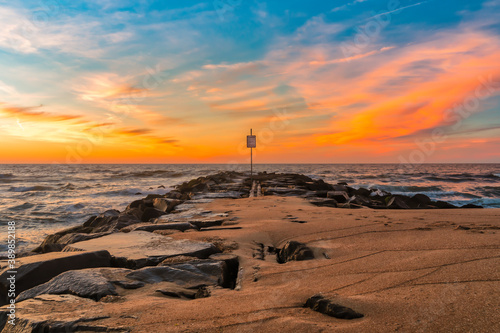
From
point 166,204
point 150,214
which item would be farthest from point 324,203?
point 150,214

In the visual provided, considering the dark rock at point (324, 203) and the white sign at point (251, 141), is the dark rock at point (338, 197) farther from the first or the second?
the white sign at point (251, 141)

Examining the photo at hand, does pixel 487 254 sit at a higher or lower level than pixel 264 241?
higher

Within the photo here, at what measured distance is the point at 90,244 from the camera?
3.93m

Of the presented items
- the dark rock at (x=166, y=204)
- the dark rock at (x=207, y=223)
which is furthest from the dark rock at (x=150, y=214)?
the dark rock at (x=207, y=223)

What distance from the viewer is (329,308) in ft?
6.18

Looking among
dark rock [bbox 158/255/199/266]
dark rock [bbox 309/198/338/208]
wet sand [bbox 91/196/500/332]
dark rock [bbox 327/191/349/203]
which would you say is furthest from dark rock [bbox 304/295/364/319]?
dark rock [bbox 327/191/349/203]

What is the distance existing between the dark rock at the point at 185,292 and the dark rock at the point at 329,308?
83 centimetres

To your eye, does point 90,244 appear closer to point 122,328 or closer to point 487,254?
point 122,328

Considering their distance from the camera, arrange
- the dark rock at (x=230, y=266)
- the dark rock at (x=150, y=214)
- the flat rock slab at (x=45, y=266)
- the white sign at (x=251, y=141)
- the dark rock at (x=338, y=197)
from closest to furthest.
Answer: the dark rock at (x=230, y=266) → the flat rock slab at (x=45, y=266) → the dark rock at (x=150, y=214) → the dark rock at (x=338, y=197) → the white sign at (x=251, y=141)

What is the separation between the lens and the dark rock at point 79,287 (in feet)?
7.68

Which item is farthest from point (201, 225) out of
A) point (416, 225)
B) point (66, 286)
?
point (416, 225)

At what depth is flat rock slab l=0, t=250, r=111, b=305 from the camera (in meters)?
2.92

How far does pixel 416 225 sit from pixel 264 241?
7.09ft

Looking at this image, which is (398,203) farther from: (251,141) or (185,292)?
(251,141)
